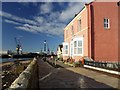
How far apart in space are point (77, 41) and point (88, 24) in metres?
4.14

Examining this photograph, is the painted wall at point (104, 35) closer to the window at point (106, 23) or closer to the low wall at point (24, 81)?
the window at point (106, 23)

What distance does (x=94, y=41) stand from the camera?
27719mm

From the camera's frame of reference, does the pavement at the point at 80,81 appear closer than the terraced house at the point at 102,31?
Yes

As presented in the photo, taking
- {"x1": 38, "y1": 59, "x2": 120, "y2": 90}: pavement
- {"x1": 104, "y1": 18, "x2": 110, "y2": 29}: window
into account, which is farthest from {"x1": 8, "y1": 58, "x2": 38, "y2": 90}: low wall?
{"x1": 104, "y1": 18, "x2": 110, "y2": 29}: window

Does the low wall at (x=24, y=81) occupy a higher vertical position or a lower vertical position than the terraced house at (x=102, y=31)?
lower

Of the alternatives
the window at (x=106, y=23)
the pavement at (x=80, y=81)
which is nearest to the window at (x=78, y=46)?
the window at (x=106, y=23)

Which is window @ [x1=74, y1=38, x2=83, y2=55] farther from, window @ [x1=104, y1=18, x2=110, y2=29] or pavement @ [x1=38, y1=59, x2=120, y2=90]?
pavement @ [x1=38, y1=59, x2=120, y2=90]

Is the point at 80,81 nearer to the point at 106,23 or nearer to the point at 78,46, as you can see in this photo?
the point at 106,23

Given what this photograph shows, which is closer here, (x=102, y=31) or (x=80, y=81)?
(x=80, y=81)

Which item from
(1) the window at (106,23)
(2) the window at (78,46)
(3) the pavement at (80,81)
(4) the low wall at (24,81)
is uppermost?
(1) the window at (106,23)

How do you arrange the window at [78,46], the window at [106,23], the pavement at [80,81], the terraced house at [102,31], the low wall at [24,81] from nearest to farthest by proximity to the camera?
the low wall at [24,81], the pavement at [80,81], the terraced house at [102,31], the window at [106,23], the window at [78,46]

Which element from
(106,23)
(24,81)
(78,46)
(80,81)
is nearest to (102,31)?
(106,23)

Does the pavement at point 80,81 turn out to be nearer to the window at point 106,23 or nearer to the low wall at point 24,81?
the low wall at point 24,81

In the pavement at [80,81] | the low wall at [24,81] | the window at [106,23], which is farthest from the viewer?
the window at [106,23]
